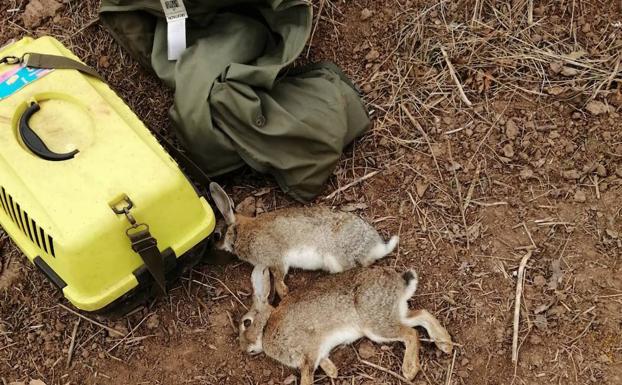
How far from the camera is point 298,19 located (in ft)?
12.4

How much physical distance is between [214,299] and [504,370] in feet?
5.34

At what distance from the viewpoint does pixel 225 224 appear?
3.99 metres

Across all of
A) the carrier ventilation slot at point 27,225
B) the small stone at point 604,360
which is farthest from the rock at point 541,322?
the carrier ventilation slot at point 27,225

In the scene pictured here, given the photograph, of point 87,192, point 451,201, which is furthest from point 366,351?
point 87,192

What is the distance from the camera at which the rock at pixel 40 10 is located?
4.38 metres

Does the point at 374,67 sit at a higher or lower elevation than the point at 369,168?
higher

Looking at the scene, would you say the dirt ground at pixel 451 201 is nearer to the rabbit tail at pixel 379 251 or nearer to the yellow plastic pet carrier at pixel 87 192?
the rabbit tail at pixel 379 251

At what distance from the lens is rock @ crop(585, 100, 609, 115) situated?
153 inches

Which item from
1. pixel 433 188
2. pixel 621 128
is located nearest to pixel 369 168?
pixel 433 188

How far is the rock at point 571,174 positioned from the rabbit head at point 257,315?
178 cm

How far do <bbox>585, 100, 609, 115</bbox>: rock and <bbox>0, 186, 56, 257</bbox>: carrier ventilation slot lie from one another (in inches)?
119

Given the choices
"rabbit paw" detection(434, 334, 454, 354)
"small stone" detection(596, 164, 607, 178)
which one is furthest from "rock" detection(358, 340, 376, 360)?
"small stone" detection(596, 164, 607, 178)

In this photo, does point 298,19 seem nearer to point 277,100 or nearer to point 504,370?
point 277,100

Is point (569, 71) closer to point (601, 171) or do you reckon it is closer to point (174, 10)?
point (601, 171)
